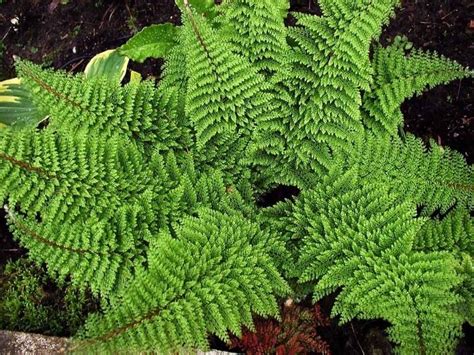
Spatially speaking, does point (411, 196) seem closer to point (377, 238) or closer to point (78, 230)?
point (377, 238)

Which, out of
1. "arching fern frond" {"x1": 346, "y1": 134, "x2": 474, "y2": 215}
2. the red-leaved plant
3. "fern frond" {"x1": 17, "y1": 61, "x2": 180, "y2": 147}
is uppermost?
"fern frond" {"x1": 17, "y1": 61, "x2": 180, "y2": 147}

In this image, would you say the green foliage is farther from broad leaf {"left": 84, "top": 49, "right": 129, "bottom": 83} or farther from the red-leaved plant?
broad leaf {"left": 84, "top": 49, "right": 129, "bottom": 83}

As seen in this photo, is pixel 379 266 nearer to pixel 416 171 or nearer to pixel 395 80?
pixel 416 171

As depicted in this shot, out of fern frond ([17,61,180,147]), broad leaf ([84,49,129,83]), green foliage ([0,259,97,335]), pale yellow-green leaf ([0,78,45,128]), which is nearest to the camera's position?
fern frond ([17,61,180,147])

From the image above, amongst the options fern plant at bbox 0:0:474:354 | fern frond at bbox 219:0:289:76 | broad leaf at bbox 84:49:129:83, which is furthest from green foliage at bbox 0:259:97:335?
fern frond at bbox 219:0:289:76

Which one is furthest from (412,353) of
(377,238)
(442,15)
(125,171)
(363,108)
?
(442,15)

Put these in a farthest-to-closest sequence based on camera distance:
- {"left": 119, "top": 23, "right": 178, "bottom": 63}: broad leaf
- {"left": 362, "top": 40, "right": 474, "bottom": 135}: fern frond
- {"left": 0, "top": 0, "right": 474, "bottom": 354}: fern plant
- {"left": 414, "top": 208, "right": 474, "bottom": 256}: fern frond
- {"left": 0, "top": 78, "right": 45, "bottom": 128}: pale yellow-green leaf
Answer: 1. {"left": 0, "top": 78, "right": 45, "bottom": 128}: pale yellow-green leaf
2. {"left": 119, "top": 23, "right": 178, "bottom": 63}: broad leaf
3. {"left": 362, "top": 40, "right": 474, "bottom": 135}: fern frond
4. {"left": 414, "top": 208, "right": 474, "bottom": 256}: fern frond
5. {"left": 0, "top": 0, "right": 474, "bottom": 354}: fern plant

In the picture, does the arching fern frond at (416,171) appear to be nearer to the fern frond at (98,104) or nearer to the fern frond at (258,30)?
the fern frond at (258,30)
